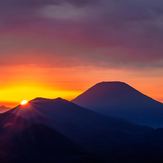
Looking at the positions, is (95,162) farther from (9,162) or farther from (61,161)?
(9,162)

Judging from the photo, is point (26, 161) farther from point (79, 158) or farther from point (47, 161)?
point (79, 158)

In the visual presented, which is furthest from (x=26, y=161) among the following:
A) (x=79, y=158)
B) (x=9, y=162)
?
(x=79, y=158)

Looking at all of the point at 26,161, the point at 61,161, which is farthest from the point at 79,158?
the point at 26,161

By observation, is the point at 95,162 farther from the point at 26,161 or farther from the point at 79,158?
the point at 26,161

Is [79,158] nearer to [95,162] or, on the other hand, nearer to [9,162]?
[95,162]

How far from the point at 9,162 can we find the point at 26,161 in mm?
8374

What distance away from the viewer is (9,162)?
188 m

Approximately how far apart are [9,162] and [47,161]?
59.9 ft

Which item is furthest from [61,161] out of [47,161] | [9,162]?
[9,162]

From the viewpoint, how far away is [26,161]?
194 m

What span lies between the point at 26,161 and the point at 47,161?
9.94 m

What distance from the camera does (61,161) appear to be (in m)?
200

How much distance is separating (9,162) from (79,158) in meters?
29.8

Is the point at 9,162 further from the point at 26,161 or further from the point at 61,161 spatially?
the point at 61,161
